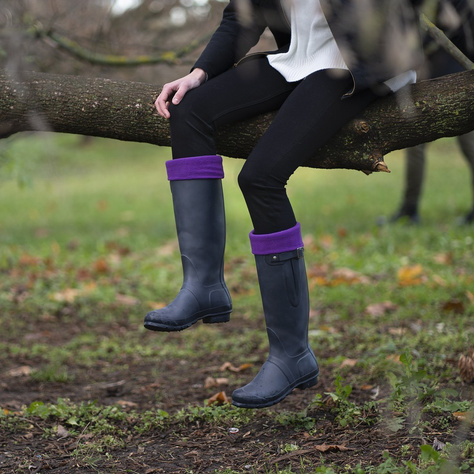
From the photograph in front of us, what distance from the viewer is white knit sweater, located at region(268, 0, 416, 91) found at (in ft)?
8.30

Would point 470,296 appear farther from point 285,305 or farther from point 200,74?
point 200,74

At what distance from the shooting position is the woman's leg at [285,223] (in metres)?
2.46

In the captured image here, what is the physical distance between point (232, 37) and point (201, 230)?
32.8 inches

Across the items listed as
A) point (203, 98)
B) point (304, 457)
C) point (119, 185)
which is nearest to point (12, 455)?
point (304, 457)

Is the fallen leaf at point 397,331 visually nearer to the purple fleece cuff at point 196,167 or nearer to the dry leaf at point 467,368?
Result: the dry leaf at point 467,368

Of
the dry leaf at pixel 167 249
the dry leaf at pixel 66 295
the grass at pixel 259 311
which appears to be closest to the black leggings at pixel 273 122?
the grass at pixel 259 311

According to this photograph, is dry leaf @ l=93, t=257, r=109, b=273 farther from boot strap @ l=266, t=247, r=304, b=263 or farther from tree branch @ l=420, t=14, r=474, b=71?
tree branch @ l=420, t=14, r=474, b=71

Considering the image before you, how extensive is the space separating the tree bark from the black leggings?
0.11m

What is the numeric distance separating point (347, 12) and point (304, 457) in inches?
61.4

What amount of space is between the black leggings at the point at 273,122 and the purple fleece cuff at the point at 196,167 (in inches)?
1.2

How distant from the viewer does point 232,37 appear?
284 cm

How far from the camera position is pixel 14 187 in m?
14.0

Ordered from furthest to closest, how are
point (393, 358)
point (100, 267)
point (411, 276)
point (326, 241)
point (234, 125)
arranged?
1. point (326, 241)
2. point (100, 267)
3. point (411, 276)
4. point (393, 358)
5. point (234, 125)

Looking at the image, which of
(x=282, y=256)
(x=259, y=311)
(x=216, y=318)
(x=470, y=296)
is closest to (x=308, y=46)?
(x=282, y=256)
